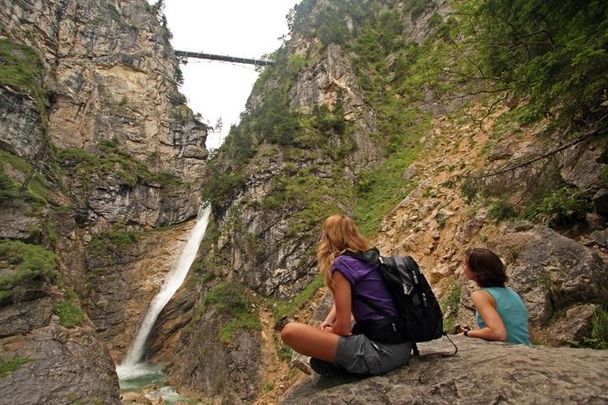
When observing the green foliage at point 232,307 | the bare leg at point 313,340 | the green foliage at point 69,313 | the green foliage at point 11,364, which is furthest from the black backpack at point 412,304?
the green foliage at point 69,313

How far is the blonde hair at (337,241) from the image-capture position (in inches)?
124

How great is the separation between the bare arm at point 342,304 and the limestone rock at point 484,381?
17.6 inches

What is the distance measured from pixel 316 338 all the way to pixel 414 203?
→ 1320 cm

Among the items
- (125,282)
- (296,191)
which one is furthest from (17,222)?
(296,191)

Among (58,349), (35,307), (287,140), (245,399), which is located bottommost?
(245,399)

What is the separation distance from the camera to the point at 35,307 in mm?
14406

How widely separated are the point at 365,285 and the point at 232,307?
14231 mm

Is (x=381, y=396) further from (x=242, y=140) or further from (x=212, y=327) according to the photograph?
(x=242, y=140)

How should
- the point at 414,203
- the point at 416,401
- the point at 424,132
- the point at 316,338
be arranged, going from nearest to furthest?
the point at 416,401
the point at 316,338
the point at 414,203
the point at 424,132

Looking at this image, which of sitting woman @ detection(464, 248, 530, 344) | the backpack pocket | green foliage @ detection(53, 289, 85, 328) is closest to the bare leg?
the backpack pocket

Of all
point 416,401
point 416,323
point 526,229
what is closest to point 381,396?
point 416,401

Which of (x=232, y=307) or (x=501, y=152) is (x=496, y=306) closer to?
(x=501, y=152)

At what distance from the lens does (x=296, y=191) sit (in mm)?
19281

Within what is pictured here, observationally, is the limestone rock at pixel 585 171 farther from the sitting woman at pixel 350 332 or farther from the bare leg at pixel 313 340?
the bare leg at pixel 313 340
